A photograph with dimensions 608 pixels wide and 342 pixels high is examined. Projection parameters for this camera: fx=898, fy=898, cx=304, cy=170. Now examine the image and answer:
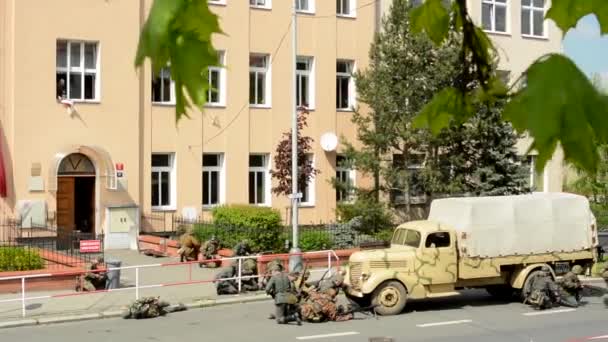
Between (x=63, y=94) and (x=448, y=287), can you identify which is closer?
(x=448, y=287)

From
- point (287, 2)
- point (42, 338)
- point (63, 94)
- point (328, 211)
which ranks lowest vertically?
point (42, 338)

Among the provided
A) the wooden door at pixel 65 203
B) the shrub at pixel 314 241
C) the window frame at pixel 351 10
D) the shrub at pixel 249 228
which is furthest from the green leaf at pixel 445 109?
the window frame at pixel 351 10

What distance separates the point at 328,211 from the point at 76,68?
10.9m

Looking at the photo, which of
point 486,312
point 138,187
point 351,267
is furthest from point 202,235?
point 486,312

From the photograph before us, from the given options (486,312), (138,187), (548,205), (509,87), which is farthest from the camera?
(138,187)

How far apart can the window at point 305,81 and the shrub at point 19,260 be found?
1395cm

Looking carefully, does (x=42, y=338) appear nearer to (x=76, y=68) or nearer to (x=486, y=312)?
(x=486, y=312)

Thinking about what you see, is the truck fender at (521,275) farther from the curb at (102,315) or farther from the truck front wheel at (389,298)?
the curb at (102,315)

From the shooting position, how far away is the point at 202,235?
28844 mm

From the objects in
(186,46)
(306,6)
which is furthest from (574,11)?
(306,6)

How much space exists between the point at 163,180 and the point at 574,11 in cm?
3025

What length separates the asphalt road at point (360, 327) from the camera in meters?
16.7

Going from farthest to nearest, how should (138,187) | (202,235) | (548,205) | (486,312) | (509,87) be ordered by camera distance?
(138,187) < (202,235) < (548,205) < (486,312) < (509,87)

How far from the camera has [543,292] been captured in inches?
782
